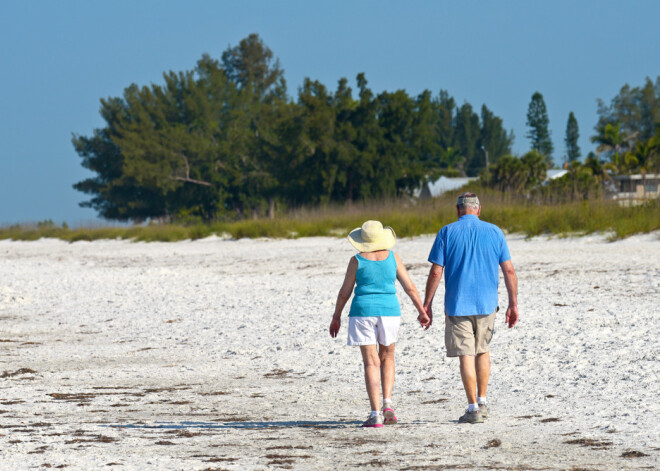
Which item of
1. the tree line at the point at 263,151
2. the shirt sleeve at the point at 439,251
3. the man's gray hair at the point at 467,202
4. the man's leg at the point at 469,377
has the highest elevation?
the tree line at the point at 263,151

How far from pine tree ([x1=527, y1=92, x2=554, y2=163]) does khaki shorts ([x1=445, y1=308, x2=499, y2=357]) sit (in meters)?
100

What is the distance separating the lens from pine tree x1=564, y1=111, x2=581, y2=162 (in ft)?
358

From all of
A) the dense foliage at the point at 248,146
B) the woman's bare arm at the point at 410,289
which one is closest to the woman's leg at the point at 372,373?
the woman's bare arm at the point at 410,289

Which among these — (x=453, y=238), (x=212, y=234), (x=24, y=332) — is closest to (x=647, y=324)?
(x=453, y=238)

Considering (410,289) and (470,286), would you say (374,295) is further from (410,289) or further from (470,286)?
(470,286)

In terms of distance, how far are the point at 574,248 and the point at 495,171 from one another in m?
41.9

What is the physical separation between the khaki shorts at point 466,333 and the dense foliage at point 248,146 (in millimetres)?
36531

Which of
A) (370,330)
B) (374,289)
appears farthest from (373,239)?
(370,330)

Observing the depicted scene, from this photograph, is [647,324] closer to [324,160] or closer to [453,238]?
[453,238]

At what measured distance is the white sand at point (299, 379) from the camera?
19.0 feet

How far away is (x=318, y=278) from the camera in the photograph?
17781 mm

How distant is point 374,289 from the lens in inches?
257

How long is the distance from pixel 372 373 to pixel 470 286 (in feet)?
3.04

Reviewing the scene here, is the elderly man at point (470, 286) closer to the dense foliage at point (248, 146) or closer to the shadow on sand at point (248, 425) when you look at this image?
the shadow on sand at point (248, 425)
